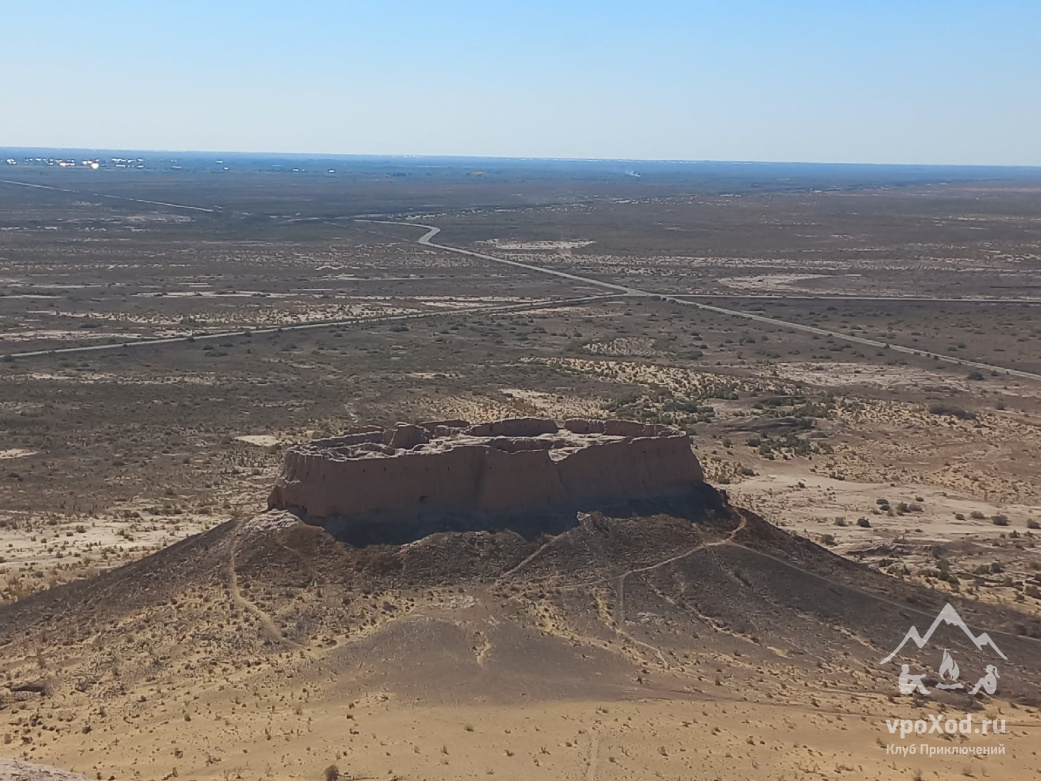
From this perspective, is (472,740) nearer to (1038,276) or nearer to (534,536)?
(534,536)

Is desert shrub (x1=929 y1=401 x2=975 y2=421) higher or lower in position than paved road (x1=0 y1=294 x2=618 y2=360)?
higher

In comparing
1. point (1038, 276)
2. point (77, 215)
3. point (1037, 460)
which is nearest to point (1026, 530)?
point (1037, 460)

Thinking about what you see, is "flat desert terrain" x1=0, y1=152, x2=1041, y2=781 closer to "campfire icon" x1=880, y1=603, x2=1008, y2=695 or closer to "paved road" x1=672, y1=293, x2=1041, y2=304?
"campfire icon" x1=880, y1=603, x2=1008, y2=695

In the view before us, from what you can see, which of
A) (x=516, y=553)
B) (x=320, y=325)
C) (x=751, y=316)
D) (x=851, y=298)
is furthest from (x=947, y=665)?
(x=851, y=298)

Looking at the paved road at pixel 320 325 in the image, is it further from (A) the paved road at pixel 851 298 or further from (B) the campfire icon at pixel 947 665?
(B) the campfire icon at pixel 947 665

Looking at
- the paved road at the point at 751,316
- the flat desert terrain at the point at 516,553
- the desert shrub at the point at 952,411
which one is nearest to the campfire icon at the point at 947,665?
the flat desert terrain at the point at 516,553

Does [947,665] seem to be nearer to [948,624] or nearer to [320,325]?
[948,624]

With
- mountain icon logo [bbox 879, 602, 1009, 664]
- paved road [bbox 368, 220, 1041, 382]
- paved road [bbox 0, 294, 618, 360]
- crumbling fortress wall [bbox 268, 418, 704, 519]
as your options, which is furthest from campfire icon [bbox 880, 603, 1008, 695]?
paved road [bbox 0, 294, 618, 360]
